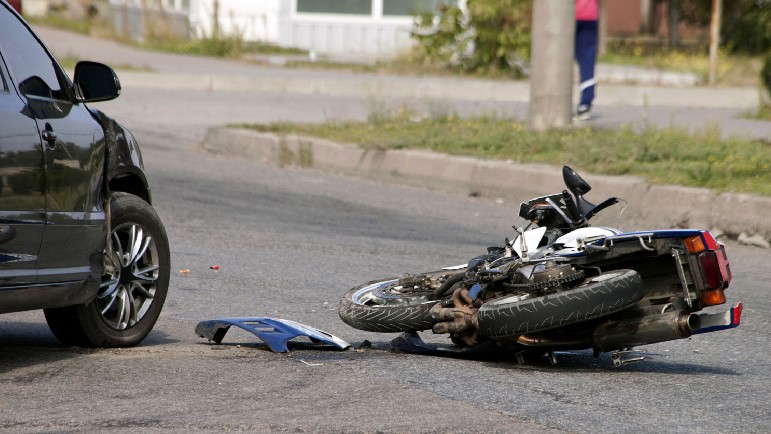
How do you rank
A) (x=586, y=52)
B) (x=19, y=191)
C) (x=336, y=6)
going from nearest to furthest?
1. (x=19, y=191)
2. (x=586, y=52)
3. (x=336, y=6)

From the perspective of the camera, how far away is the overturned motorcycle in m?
5.10

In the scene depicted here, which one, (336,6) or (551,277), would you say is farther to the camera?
(336,6)

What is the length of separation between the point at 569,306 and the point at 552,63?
8.30 meters

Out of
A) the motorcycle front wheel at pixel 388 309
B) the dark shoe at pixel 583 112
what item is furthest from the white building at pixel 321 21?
the motorcycle front wheel at pixel 388 309

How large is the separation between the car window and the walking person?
10944 mm

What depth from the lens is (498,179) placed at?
11531mm

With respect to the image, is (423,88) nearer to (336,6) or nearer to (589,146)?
(589,146)

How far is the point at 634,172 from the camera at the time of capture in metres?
10.9

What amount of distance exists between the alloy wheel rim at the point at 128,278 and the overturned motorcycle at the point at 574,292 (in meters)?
0.98

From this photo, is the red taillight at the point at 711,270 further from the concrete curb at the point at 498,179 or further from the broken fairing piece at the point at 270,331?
the concrete curb at the point at 498,179

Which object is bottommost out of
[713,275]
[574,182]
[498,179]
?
[498,179]

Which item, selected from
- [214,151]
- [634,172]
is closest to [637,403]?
[634,172]

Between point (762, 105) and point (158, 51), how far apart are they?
478 inches

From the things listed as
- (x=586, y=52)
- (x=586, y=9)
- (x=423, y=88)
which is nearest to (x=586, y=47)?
(x=586, y=52)
